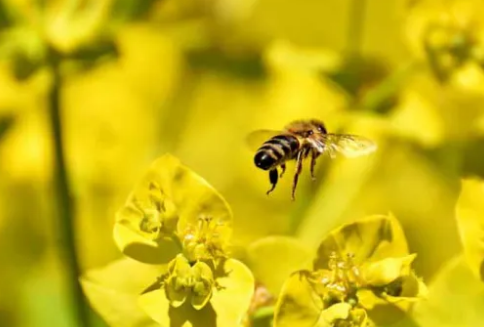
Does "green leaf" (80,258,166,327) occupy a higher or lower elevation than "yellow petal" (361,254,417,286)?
lower

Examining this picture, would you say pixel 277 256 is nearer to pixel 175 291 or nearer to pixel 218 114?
pixel 175 291

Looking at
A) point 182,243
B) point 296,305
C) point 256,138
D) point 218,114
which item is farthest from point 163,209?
point 218,114

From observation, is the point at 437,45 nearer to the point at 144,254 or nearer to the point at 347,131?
the point at 347,131

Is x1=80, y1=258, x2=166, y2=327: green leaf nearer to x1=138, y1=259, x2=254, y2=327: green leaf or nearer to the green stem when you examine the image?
x1=138, y1=259, x2=254, y2=327: green leaf

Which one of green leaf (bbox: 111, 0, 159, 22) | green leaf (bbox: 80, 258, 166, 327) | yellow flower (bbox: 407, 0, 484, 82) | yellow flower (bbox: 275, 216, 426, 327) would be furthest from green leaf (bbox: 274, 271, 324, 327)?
green leaf (bbox: 111, 0, 159, 22)

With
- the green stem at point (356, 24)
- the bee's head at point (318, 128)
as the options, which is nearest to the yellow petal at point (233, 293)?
the bee's head at point (318, 128)

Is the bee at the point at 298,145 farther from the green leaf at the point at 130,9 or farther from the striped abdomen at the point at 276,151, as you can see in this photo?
the green leaf at the point at 130,9

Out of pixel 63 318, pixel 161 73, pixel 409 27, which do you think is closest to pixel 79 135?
pixel 161 73
